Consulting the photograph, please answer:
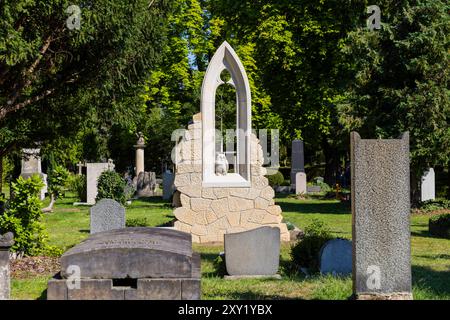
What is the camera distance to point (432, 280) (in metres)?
9.24

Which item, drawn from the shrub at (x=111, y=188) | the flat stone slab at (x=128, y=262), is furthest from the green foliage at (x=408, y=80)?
the flat stone slab at (x=128, y=262)

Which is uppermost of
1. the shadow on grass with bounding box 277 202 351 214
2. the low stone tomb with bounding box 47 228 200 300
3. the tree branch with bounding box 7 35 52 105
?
the tree branch with bounding box 7 35 52 105

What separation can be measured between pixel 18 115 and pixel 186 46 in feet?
72.6

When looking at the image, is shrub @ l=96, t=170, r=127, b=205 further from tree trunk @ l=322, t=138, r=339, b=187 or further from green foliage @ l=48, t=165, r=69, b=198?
tree trunk @ l=322, t=138, r=339, b=187

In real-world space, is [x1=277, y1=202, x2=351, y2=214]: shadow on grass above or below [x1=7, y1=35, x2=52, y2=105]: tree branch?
below

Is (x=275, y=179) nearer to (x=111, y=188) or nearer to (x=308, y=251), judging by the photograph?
(x=111, y=188)

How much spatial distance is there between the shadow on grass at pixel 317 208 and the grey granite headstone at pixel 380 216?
15.5m

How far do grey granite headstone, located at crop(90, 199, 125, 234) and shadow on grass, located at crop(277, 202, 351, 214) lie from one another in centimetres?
1009

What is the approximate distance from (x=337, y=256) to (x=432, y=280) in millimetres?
1379

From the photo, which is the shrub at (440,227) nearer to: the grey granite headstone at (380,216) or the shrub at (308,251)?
the shrub at (308,251)

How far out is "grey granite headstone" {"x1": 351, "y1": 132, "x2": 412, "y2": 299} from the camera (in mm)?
6816

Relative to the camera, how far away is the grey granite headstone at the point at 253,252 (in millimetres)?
9656

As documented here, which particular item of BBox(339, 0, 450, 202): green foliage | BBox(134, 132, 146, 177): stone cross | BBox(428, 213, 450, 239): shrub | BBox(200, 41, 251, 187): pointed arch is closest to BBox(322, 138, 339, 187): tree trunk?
BBox(134, 132, 146, 177): stone cross
